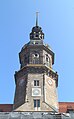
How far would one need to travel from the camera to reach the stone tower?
146 ft

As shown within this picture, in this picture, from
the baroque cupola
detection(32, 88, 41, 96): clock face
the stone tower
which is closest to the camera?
the stone tower

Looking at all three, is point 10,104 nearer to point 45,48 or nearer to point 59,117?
point 45,48

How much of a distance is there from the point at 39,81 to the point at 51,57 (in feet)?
26.6

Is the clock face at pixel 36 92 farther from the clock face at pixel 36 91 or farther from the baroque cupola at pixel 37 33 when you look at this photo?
the baroque cupola at pixel 37 33

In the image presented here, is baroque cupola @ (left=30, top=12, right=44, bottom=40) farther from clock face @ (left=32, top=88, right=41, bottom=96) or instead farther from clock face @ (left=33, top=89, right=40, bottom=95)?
clock face @ (left=33, top=89, right=40, bottom=95)

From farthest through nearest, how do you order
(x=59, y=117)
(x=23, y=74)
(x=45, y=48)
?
(x=45, y=48), (x=23, y=74), (x=59, y=117)

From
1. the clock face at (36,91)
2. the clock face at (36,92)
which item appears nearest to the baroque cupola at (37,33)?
the clock face at (36,91)

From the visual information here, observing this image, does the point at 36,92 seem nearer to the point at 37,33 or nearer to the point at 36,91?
the point at 36,91

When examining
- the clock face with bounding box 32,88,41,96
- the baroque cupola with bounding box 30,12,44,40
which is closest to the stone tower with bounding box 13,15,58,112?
→ the clock face with bounding box 32,88,41,96

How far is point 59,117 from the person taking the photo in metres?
12.0

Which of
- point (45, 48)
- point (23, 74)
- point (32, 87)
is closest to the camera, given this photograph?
point (32, 87)

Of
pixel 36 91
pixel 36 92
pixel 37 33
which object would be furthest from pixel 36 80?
pixel 37 33

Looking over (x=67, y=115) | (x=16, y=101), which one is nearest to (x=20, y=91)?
(x=16, y=101)

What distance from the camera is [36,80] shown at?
156 feet
